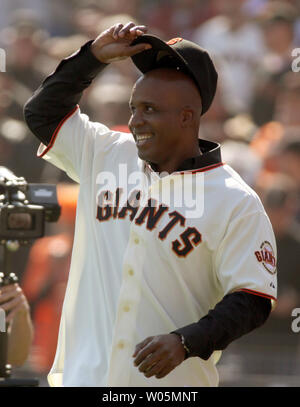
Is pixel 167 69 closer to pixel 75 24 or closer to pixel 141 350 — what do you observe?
pixel 141 350

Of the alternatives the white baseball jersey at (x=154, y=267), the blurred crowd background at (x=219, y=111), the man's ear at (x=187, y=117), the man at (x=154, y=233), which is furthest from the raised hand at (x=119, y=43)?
the blurred crowd background at (x=219, y=111)

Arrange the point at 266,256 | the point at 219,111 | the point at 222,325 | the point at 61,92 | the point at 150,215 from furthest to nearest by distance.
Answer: the point at 219,111 → the point at 61,92 → the point at 150,215 → the point at 266,256 → the point at 222,325

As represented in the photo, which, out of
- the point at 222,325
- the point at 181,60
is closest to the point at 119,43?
the point at 181,60

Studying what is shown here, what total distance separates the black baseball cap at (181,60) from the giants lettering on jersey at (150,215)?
465 millimetres

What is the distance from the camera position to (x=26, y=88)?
26.4ft

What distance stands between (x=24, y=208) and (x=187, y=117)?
31.3 inches

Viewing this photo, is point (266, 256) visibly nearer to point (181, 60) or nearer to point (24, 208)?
point (181, 60)

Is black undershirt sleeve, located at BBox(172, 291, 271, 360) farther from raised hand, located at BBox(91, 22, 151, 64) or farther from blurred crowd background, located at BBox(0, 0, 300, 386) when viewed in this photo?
blurred crowd background, located at BBox(0, 0, 300, 386)

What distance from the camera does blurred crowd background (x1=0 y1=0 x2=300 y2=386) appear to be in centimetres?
627

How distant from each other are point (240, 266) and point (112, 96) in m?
4.24

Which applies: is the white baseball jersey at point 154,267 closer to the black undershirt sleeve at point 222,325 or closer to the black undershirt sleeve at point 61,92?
the black undershirt sleeve at point 222,325

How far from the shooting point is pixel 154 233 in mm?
3453

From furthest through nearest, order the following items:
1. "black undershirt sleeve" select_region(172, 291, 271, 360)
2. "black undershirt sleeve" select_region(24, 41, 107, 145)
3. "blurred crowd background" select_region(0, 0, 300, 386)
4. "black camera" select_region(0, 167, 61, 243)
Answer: "blurred crowd background" select_region(0, 0, 300, 386) → "black camera" select_region(0, 167, 61, 243) → "black undershirt sleeve" select_region(24, 41, 107, 145) → "black undershirt sleeve" select_region(172, 291, 271, 360)

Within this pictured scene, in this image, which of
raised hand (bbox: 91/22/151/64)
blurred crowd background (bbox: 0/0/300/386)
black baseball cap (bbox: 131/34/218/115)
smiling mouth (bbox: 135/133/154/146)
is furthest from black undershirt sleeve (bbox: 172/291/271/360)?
blurred crowd background (bbox: 0/0/300/386)
